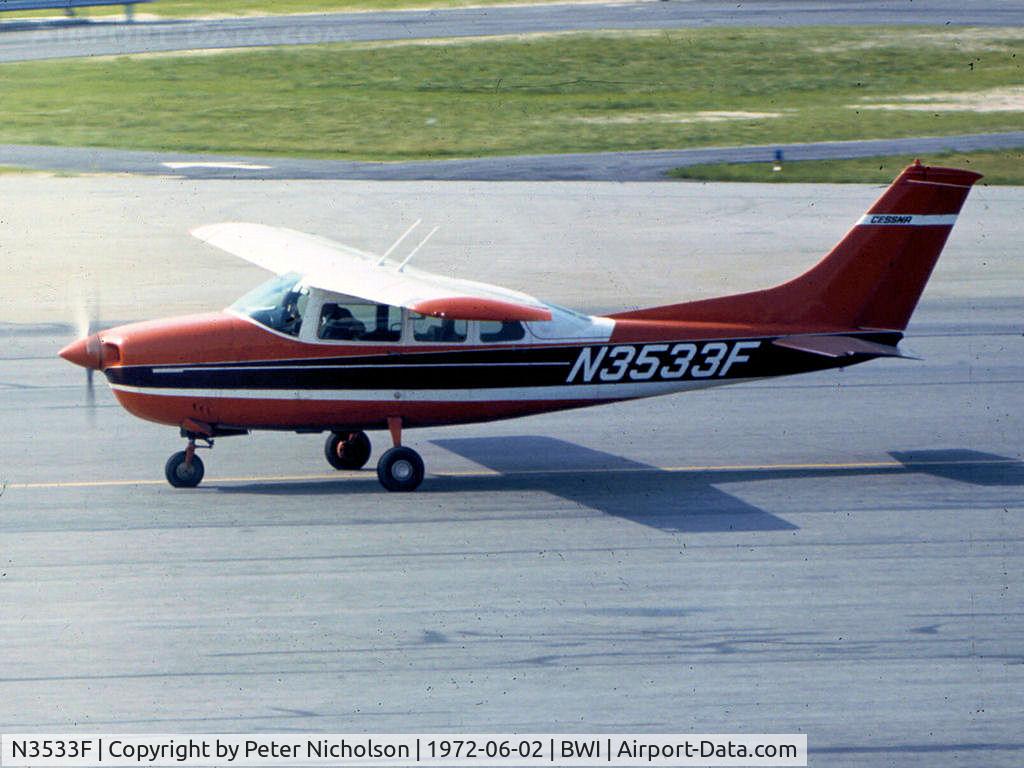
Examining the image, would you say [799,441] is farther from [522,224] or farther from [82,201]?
[82,201]

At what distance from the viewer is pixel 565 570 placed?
13016 millimetres

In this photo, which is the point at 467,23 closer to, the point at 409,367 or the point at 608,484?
the point at 409,367

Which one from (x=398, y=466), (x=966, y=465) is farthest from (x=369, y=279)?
(x=966, y=465)

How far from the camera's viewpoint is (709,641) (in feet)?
37.9

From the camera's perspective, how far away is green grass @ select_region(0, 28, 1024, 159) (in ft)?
132

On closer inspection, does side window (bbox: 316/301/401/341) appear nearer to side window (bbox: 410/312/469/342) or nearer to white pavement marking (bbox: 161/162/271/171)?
side window (bbox: 410/312/469/342)

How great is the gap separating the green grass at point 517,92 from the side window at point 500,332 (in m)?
23.2

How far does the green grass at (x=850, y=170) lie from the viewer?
35250 millimetres

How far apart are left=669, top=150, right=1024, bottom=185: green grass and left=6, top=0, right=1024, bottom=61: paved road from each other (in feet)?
75.8

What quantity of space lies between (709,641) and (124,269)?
1808 centimetres

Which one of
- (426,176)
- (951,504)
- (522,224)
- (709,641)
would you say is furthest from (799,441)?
(426,176)

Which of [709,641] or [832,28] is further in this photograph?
[832,28]

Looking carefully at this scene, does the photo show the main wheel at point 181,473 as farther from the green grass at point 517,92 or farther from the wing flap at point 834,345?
the green grass at point 517,92

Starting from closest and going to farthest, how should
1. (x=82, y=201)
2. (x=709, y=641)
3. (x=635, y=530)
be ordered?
(x=709, y=641), (x=635, y=530), (x=82, y=201)
